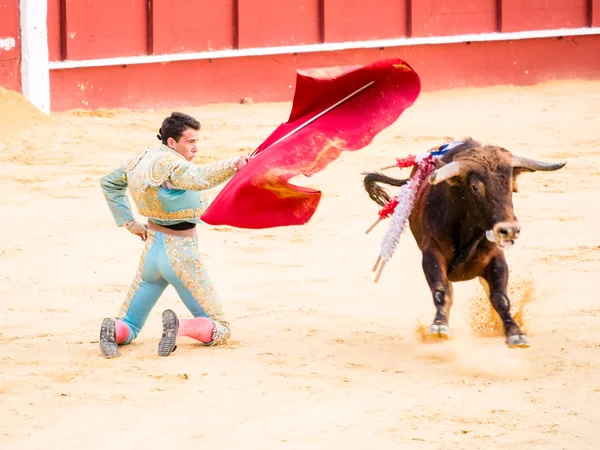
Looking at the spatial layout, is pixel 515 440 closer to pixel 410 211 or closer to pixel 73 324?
pixel 410 211

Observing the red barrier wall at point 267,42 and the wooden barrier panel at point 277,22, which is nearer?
the red barrier wall at point 267,42

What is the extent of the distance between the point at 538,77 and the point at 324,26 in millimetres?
2724

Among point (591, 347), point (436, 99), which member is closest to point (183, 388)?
point (591, 347)

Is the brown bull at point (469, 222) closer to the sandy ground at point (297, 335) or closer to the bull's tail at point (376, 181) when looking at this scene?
the sandy ground at point (297, 335)

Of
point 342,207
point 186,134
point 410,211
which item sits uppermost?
point 186,134

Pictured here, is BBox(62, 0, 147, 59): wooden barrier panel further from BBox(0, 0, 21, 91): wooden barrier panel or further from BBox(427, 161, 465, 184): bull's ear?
BBox(427, 161, 465, 184): bull's ear

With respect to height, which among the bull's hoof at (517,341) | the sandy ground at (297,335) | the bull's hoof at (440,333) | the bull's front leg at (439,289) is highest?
the bull's front leg at (439,289)

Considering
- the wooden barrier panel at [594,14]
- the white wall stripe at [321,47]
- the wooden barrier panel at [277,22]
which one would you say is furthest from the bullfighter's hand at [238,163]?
the wooden barrier panel at [594,14]

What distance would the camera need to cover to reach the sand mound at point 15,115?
10.1 m

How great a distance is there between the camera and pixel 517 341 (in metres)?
5.03

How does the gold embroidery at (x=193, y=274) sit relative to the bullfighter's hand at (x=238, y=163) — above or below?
below

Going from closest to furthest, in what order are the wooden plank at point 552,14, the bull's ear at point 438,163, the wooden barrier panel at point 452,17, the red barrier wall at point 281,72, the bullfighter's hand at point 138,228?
the bullfighter's hand at point 138,228 → the bull's ear at point 438,163 → the red barrier wall at point 281,72 → the wooden barrier panel at point 452,17 → the wooden plank at point 552,14

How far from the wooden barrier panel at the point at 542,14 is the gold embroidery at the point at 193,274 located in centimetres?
977

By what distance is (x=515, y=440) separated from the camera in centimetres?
424
